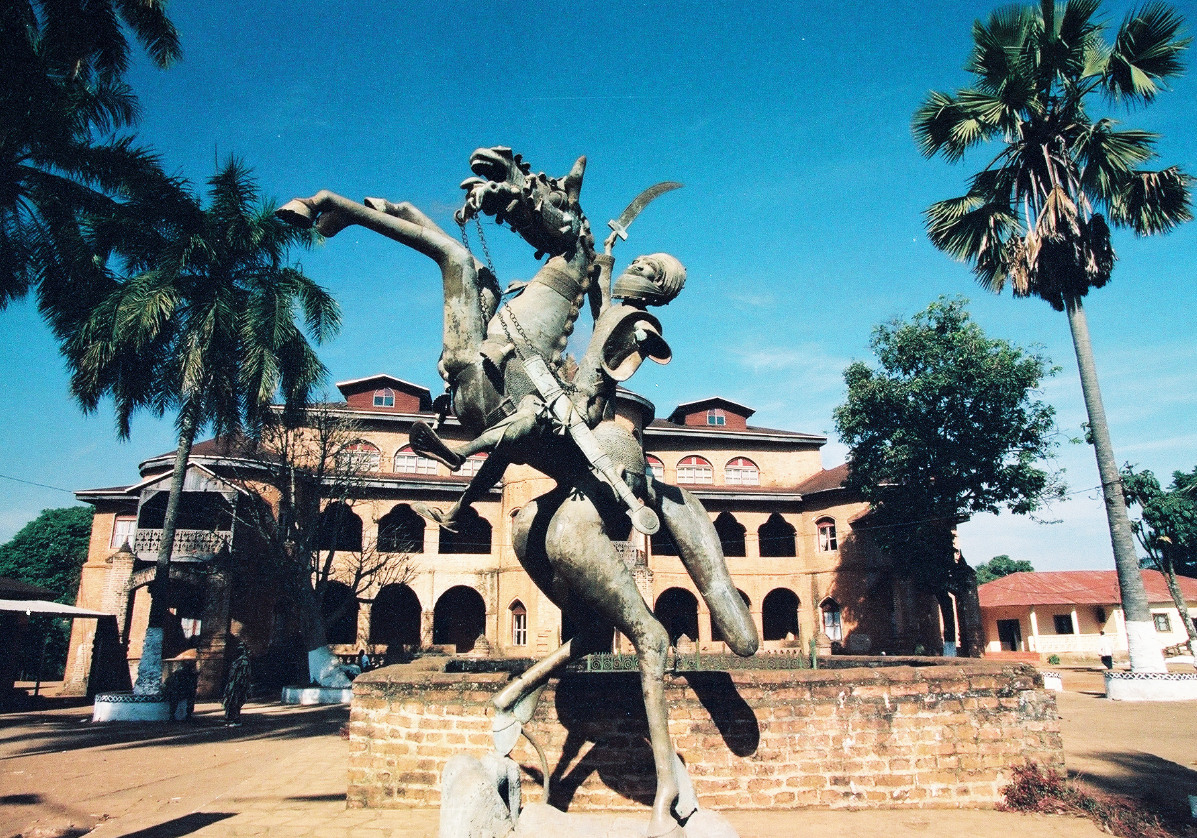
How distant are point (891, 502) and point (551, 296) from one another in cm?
2152

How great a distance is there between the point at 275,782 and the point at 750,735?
4996 mm

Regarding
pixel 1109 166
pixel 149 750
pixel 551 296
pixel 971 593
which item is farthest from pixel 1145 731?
pixel 149 750

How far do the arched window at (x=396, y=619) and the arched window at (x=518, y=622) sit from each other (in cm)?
468

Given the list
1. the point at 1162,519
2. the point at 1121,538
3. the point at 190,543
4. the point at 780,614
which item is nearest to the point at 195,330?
the point at 190,543

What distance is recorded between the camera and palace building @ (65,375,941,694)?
72.7ft

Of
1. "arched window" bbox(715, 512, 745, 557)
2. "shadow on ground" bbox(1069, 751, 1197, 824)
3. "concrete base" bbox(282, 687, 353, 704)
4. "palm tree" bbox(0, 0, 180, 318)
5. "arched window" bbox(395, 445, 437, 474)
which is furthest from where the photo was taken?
"arched window" bbox(715, 512, 745, 557)

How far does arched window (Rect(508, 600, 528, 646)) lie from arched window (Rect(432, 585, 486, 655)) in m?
3.27

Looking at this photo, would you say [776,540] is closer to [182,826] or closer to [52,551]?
[182,826]

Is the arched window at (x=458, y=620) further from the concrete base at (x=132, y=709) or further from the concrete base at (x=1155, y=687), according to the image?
the concrete base at (x=1155, y=687)

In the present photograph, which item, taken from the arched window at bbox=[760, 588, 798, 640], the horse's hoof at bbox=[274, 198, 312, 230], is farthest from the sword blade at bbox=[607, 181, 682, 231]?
the arched window at bbox=[760, 588, 798, 640]

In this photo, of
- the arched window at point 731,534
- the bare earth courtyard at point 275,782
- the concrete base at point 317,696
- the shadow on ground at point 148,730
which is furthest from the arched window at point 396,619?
the bare earth courtyard at point 275,782

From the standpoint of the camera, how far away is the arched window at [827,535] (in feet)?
92.1

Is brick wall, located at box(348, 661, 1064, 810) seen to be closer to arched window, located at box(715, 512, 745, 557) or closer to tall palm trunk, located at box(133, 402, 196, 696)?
tall palm trunk, located at box(133, 402, 196, 696)

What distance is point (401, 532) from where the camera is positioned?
2703 cm
